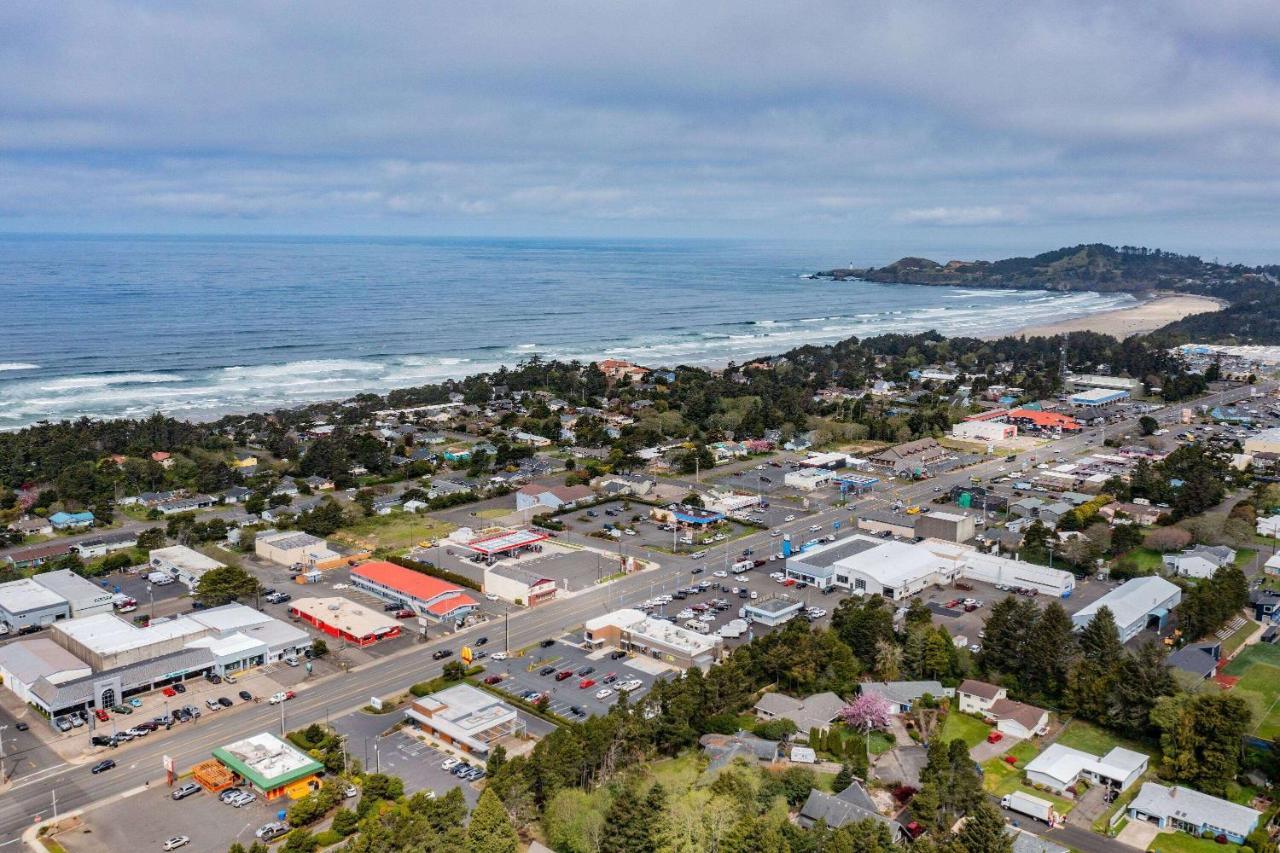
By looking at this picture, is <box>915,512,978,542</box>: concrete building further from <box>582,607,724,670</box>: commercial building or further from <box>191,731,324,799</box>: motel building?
<box>191,731,324,799</box>: motel building

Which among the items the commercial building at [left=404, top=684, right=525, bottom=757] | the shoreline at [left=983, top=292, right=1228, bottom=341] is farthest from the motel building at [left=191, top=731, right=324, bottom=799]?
the shoreline at [left=983, top=292, right=1228, bottom=341]

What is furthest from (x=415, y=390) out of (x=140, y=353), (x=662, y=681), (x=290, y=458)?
(x=662, y=681)

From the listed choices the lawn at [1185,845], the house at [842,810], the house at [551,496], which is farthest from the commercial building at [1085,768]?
the house at [551,496]

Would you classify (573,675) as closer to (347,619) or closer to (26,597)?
(347,619)

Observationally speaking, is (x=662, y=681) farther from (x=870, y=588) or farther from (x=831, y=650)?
(x=870, y=588)

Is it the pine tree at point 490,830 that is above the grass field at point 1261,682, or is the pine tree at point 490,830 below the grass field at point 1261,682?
above

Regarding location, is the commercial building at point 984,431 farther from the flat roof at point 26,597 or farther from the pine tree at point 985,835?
the flat roof at point 26,597
